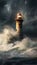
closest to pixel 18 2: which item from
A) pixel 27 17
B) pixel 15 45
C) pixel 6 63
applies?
pixel 27 17

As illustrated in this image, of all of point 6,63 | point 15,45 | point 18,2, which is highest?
point 18,2

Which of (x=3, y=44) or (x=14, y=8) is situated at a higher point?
(x=14, y=8)

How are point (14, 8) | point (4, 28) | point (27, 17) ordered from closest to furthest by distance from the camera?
point (4, 28) < point (27, 17) < point (14, 8)

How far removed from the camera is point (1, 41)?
19.2 meters

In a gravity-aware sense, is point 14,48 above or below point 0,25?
below

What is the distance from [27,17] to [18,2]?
3.54 m

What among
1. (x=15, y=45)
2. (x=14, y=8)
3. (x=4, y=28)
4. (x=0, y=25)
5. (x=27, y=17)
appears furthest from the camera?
(x=14, y=8)

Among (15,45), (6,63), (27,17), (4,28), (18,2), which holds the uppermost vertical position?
(18,2)

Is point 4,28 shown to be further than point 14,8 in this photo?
No

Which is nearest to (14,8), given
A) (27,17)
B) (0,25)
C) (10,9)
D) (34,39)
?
(10,9)

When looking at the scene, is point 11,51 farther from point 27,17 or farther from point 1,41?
point 27,17

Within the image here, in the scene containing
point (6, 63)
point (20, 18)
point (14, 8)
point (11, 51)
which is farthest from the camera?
point (14, 8)

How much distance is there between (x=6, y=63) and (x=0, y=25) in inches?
426

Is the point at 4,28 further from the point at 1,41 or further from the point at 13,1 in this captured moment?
the point at 13,1
